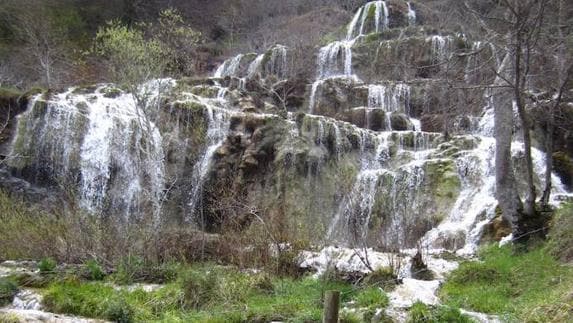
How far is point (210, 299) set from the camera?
28.1ft

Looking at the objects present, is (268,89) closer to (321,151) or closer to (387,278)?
(321,151)

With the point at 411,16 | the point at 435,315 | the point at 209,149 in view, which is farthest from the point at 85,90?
the point at 411,16

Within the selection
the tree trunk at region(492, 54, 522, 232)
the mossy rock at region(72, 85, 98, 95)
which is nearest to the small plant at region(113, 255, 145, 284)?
the tree trunk at region(492, 54, 522, 232)

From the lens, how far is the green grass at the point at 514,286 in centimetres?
686

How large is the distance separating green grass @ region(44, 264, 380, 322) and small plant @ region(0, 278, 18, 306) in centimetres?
67

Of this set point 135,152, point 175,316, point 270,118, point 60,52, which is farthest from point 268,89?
point 175,316

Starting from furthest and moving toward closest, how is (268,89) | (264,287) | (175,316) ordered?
(268,89) < (264,287) < (175,316)

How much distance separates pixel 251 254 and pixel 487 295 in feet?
14.6

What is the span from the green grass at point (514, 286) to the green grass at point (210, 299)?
1.49 m

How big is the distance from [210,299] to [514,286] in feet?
16.3

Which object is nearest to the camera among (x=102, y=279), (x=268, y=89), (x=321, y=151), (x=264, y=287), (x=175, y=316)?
(x=175, y=316)

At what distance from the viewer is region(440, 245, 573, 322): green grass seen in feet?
22.5

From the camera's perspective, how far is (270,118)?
20688 millimetres

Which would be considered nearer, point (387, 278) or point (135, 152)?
point (387, 278)
